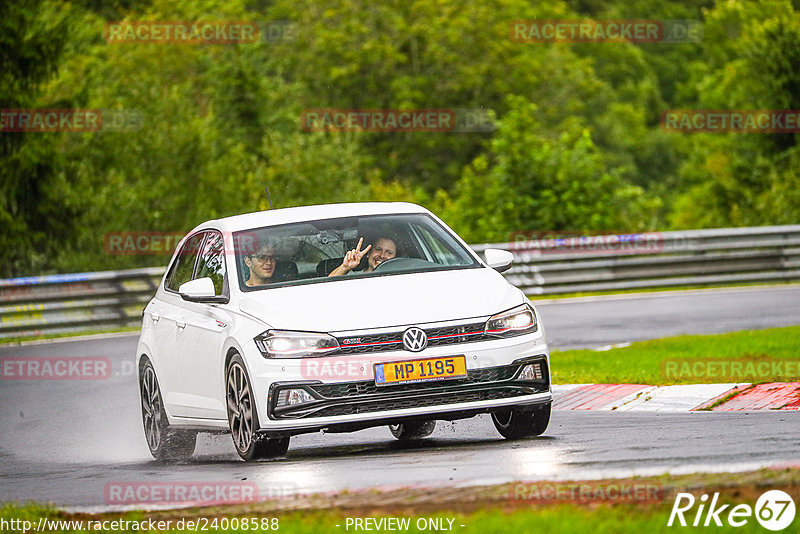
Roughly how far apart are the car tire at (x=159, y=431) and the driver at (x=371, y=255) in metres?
1.74

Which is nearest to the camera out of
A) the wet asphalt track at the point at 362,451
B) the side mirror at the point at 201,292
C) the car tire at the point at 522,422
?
the wet asphalt track at the point at 362,451

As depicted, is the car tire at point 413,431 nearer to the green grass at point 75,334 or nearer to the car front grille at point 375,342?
the car front grille at point 375,342

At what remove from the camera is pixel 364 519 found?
252 inches

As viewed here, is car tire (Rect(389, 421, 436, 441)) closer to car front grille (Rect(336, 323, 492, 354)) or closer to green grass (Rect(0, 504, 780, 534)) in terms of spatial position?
car front grille (Rect(336, 323, 492, 354))

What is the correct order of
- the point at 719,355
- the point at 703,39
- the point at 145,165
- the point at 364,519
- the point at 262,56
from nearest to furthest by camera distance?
1. the point at 364,519
2. the point at 719,355
3. the point at 145,165
4. the point at 262,56
5. the point at 703,39

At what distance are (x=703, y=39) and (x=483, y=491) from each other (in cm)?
7226

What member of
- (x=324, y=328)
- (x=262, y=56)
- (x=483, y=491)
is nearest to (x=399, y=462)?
(x=324, y=328)

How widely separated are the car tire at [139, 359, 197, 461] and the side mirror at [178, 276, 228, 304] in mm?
1252

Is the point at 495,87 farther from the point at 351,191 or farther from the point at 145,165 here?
the point at 145,165

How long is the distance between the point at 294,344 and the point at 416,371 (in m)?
0.74

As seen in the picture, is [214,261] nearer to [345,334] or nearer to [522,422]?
[345,334]

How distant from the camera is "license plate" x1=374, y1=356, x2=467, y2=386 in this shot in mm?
8781

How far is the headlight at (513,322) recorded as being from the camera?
906 cm

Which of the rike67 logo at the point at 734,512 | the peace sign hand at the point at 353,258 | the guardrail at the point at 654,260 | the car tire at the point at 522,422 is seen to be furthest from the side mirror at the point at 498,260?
the guardrail at the point at 654,260
